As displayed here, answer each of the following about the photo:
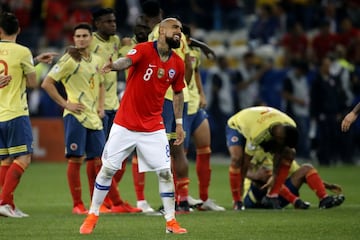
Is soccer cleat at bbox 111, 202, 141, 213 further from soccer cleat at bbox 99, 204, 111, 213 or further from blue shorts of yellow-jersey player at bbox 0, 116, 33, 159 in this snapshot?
blue shorts of yellow-jersey player at bbox 0, 116, 33, 159

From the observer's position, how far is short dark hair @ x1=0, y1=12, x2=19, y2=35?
1441 centimetres

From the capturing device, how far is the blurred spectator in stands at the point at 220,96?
2717 cm

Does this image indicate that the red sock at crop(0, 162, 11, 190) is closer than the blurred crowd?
Yes

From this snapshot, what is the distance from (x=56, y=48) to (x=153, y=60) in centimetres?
1715

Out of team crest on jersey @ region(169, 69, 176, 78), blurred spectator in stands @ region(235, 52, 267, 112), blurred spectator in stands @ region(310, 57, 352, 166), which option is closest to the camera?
team crest on jersey @ region(169, 69, 176, 78)

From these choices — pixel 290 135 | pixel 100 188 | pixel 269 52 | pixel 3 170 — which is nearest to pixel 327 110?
pixel 269 52

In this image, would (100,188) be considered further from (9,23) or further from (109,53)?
(109,53)

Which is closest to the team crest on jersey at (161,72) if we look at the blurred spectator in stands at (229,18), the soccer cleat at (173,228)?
the soccer cleat at (173,228)

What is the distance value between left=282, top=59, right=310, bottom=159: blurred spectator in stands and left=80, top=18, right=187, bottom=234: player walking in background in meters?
14.0

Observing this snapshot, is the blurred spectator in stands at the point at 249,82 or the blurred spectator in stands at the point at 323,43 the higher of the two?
the blurred spectator in stands at the point at 323,43

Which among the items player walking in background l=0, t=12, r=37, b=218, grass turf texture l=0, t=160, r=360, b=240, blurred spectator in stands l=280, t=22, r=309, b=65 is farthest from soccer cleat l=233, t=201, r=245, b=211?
blurred spectator in stands l=280, t=22, r=309, b=65

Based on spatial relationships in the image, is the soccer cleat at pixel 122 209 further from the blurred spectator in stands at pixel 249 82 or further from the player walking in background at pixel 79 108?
the blurred spectator in stands at pixel 249 82

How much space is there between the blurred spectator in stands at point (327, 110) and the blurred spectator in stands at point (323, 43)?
1532mm

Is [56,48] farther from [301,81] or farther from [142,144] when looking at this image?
[142,144]
